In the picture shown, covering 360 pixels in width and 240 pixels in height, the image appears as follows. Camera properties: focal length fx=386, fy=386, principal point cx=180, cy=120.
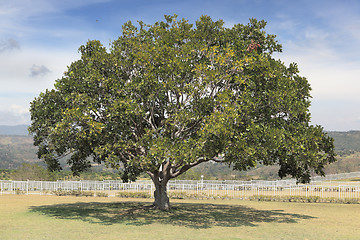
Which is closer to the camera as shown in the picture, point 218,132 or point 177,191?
point 218,132

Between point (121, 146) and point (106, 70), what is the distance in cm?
339

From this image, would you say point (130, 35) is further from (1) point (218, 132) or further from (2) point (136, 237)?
(2) point (136, 237)

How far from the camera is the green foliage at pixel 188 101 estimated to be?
585 inches

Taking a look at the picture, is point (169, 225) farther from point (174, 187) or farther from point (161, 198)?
point (174, 187)

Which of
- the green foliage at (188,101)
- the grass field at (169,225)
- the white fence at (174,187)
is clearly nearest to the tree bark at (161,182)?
the grass field at (169,225)

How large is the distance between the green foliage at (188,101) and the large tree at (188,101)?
0.04 metres

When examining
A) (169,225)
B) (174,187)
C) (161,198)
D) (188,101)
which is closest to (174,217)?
(161,198)

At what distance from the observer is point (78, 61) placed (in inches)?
696

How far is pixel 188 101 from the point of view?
54.2ft

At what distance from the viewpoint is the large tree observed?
14.9 metres

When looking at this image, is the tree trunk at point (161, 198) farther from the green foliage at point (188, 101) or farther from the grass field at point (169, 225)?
the green foliage at point (188, 101)

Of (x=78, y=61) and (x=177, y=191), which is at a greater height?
(x=78, y=61)

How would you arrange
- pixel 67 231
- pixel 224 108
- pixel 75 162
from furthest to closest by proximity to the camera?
pixel 75 162, pixel 224 108, pixel 67 231

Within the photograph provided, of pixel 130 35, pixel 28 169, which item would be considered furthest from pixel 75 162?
pixel 28 169
